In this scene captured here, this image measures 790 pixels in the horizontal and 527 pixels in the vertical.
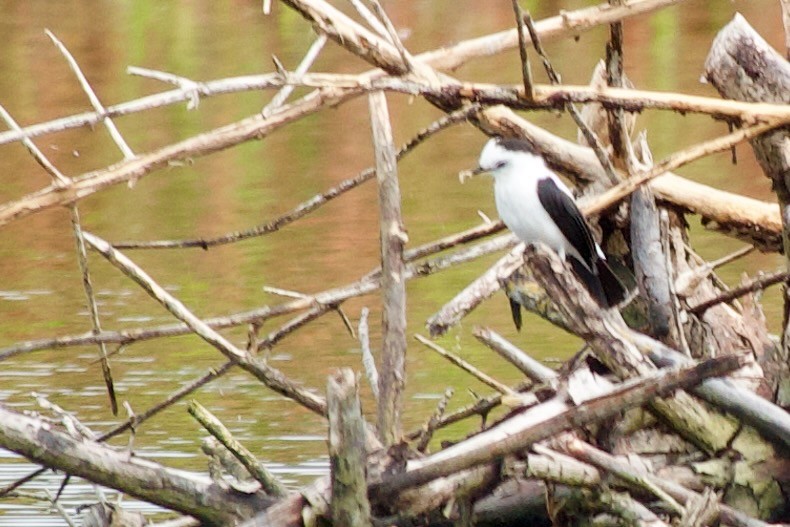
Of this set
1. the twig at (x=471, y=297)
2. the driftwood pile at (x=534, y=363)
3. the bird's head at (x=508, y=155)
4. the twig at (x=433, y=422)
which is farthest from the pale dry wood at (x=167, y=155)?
the twig at (x=433, y=422)

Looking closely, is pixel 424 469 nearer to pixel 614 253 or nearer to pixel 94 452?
pixel 94 452

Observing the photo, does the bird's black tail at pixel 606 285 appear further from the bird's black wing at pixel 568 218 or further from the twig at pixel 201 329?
the twig at pixel 201 329

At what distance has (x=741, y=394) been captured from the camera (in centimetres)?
511

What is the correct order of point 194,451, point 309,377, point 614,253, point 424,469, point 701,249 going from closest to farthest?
point 424,469 < point 614,253 < point 194,451 < point 309,377 < point 701,249

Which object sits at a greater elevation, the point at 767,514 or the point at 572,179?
the point at 572,179

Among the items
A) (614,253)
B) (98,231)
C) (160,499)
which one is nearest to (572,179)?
(614,253)

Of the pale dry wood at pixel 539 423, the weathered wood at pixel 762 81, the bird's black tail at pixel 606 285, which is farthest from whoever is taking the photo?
the bird's black tail at pixel 606 285

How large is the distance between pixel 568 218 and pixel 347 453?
127cm

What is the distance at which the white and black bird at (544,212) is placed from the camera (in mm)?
5812

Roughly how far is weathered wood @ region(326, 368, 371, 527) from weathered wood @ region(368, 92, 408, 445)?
0.39 m

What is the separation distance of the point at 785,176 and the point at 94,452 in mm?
2072

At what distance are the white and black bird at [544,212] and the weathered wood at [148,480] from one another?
50.7 inches

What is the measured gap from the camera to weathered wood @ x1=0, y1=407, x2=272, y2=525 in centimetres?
513

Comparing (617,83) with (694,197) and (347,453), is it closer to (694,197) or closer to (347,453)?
(694,197)
